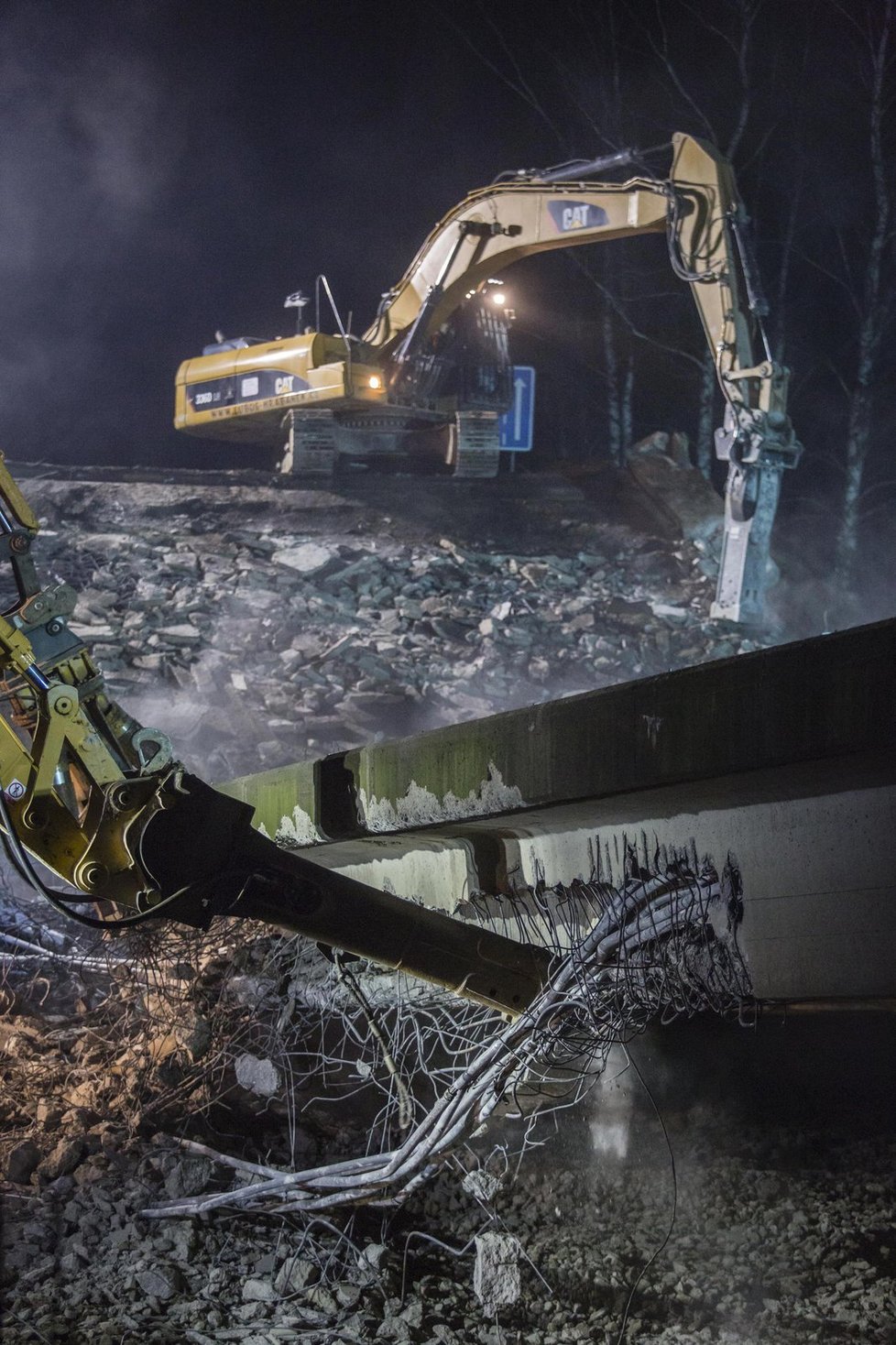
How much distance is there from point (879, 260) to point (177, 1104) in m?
12.2

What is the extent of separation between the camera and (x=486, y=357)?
446 inches

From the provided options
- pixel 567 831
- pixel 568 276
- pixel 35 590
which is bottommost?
pixel 567 831

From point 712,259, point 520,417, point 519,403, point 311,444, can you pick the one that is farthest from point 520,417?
point 712,259

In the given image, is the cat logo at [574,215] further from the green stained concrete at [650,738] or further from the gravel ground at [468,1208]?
the green stained concrete at [650,738]

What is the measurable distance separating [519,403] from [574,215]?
315 cm

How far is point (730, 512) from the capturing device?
8477 mm

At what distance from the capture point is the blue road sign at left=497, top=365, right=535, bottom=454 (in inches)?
493

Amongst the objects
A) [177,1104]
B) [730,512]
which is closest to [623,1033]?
[177,1104]

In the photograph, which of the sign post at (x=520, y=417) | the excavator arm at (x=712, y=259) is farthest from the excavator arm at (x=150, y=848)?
the sign post at (x=520, y=417)

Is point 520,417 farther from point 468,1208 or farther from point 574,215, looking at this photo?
point 468,1208

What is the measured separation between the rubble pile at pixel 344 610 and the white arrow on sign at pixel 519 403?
139cm

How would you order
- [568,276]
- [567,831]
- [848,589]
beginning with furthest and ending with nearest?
[568,276], [848,589], [567,831]

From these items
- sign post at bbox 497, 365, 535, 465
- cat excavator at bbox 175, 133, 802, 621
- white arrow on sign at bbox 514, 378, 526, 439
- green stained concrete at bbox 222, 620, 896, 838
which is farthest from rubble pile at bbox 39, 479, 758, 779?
green stained concrete at bbox 222, 620, 896, 838

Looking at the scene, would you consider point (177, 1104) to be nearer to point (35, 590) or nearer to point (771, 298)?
point (35, 590)
